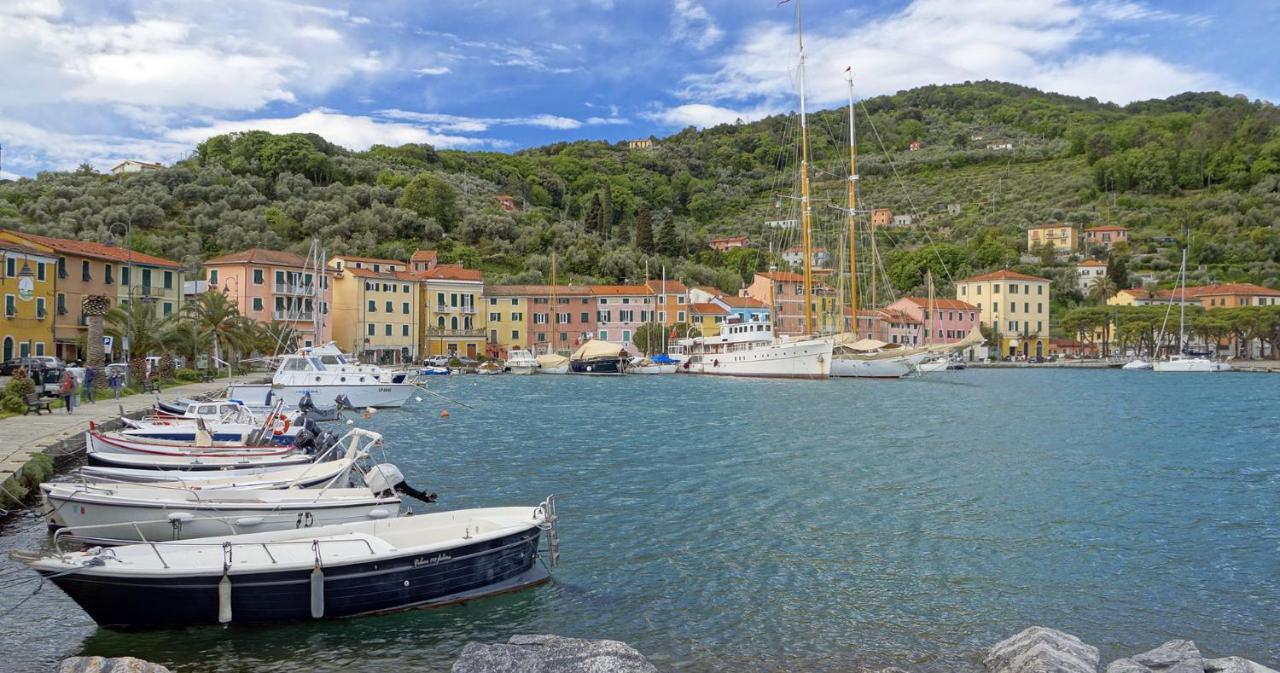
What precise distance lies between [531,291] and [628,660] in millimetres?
91244

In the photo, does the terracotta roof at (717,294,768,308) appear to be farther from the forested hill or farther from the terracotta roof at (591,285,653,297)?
the terracotta roof at (591,285,653,297)

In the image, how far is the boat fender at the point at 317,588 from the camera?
1109cm

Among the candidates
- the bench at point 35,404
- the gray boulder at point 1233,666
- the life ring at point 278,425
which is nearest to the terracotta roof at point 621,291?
the bench at point 35,404

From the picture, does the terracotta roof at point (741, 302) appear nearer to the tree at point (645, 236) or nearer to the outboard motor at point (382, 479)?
the tree at point (645, 236)

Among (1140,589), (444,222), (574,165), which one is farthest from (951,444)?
(574,165)

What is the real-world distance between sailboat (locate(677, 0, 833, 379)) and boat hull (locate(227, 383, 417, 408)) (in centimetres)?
3587

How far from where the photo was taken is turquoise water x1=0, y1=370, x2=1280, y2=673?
11125 mm

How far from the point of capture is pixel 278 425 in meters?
24.8

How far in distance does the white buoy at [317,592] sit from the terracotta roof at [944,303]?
364 ft

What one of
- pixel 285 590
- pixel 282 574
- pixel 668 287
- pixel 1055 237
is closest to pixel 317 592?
pixel 285 590

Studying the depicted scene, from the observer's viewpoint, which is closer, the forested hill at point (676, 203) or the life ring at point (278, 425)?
the life ring at point (278, 425)

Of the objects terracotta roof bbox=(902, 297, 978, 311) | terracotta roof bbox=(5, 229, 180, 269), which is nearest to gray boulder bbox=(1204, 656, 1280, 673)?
terracotta roof bbox=(5, 229, 180, 269)

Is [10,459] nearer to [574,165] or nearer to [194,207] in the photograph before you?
[194,207]

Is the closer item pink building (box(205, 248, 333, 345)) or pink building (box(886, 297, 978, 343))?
pink building (box(205, 248, 333, 345))
